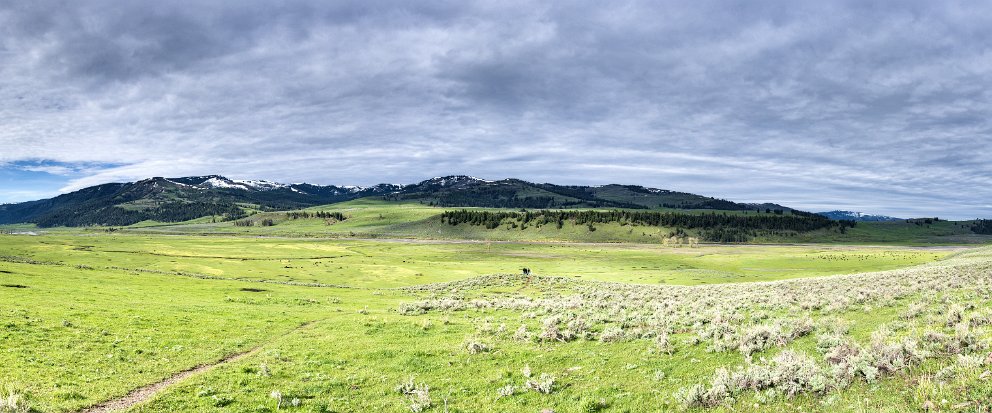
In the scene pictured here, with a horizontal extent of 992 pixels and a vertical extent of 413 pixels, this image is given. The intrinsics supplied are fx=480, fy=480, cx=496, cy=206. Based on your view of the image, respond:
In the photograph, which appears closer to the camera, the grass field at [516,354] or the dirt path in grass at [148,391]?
the grass field at [516,354]

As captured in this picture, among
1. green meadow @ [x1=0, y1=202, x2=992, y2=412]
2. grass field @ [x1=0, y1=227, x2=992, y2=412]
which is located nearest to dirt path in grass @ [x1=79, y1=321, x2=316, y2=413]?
green meadow @ [x1=0, y1=202, x2=992, y2=412]

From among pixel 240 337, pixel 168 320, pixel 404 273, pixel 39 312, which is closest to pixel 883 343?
pixel 240 337

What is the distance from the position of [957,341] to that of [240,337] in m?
31.4

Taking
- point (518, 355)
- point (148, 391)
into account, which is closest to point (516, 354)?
point (518, 355)

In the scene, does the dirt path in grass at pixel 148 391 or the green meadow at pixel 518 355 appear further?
the dirt path in grass at pixel 148 391

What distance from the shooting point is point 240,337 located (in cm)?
2778

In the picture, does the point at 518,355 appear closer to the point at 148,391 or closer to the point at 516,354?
the point at 516,354

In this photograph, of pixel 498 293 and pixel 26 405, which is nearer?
pixel 26 405

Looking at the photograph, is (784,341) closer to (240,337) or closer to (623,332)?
(623,332)

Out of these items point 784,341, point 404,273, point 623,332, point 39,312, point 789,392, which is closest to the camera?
point 789,392

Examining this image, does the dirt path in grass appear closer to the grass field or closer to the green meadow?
the green meadow

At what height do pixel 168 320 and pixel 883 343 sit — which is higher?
pixel 883 343

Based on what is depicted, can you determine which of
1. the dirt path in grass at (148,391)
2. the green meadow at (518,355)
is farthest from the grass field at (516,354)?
the dirt path in grass at (148,391)

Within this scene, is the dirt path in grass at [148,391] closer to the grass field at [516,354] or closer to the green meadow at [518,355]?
the green meadow at [518,355]
